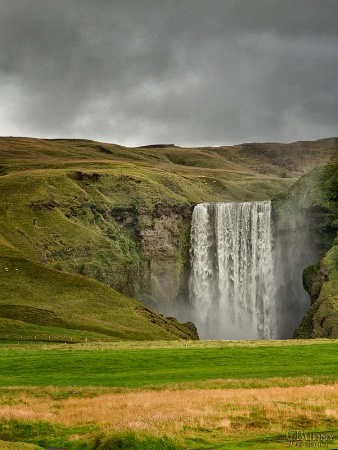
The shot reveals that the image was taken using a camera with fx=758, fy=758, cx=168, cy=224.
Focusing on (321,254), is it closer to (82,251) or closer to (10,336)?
(82,251)

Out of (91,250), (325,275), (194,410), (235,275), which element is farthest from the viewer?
(235,275)

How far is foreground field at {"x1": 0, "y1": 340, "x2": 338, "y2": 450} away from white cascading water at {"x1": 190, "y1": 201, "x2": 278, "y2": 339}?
9946cm

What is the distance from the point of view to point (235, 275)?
559 feet

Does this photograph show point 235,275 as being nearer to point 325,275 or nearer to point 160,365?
point 325,275

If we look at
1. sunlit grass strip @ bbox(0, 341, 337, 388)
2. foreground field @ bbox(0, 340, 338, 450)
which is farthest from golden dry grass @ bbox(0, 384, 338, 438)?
sunlit grass strip @ bbox(0, 341, 337, 388)

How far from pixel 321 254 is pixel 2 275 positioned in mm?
68329

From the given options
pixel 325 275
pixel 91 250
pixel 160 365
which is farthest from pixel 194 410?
pixel 91 250

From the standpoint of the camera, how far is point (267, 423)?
3575 centimetres

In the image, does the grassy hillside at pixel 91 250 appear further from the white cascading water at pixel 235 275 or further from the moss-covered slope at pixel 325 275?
→ the moss-covered slope at pixel 325 275

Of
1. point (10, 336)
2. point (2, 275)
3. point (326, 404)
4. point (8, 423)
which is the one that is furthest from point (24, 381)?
point (2, 275)

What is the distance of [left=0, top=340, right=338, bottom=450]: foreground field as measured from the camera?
3244 cm

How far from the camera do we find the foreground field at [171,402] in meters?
32.4

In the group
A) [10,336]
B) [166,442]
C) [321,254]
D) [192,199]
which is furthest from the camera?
[192,199]

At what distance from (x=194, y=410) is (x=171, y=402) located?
2.89m
